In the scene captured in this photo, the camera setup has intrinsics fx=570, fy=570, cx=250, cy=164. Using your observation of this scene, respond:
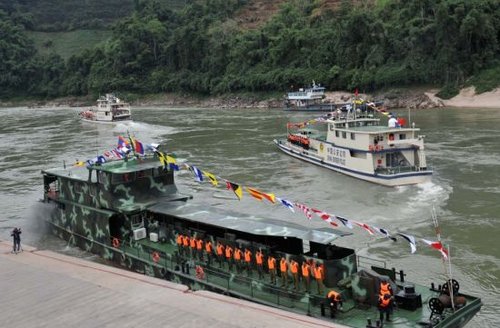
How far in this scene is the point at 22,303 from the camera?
15125 millimetres

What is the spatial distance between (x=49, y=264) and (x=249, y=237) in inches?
269

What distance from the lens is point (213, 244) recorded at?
57.4 ft

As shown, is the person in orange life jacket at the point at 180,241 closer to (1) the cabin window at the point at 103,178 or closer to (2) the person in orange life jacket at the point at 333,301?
(1) the cabin window at the point at 103,178

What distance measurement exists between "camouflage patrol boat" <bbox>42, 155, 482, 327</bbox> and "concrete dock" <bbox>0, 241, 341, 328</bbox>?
0.99 metres

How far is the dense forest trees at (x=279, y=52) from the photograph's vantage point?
82688 millimetres

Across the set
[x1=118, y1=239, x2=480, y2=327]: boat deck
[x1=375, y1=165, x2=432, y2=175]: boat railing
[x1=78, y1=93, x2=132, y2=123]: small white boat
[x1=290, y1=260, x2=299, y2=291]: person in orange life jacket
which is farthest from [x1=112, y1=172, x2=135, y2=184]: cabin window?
[x1=78, y1=93, x2=132, y2=123]: small white boat

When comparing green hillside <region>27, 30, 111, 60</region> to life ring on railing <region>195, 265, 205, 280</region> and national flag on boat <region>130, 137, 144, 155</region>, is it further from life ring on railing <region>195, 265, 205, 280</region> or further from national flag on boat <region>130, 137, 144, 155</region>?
life ring on railing <region>195, 265, 205, 280</region>

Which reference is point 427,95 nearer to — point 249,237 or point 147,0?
point 249,237

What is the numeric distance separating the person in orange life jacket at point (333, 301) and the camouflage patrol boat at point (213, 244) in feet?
0.34

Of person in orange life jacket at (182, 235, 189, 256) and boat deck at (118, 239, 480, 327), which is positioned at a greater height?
person in orange life jacket at (182, 235, 189, 256)

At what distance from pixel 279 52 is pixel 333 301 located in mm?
101550

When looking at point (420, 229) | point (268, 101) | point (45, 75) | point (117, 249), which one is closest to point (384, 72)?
point (268, 101)

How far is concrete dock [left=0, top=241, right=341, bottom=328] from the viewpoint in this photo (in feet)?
43.7

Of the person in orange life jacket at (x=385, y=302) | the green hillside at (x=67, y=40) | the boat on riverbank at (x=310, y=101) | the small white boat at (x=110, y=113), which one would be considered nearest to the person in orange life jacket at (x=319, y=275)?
the person in orange life jacket at (x=385, y=302)
